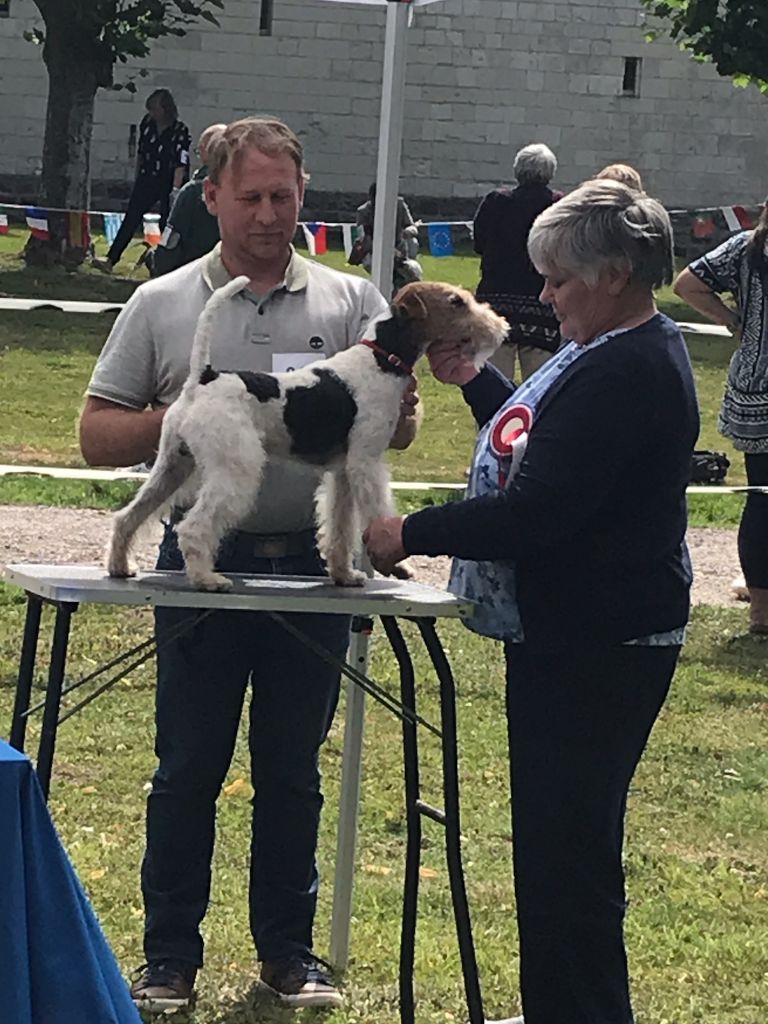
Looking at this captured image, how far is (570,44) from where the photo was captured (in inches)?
1538

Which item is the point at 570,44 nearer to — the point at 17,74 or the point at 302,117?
the point at 302,117

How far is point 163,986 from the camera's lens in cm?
455

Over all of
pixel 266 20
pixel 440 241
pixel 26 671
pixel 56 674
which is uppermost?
pixel 266 20

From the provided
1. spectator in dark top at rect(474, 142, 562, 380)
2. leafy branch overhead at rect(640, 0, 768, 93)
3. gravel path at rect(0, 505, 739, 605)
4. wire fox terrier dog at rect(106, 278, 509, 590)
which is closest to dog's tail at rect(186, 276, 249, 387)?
wire fox terrier dog at rect(106, 278, 509, 590)

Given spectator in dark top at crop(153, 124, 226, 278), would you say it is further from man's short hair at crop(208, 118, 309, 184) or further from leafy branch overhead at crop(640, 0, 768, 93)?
leafy branch overhead at crop(640, 0, 768, 93)

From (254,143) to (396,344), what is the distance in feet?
1.75

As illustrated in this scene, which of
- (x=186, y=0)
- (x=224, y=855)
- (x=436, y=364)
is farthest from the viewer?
(x=186, y=0)

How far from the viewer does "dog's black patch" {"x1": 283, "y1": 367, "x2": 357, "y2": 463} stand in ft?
13.0

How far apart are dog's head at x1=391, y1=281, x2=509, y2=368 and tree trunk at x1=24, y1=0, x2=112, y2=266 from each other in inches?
820

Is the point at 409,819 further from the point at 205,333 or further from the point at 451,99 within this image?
the point at 451,99

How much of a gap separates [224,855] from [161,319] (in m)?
2.14

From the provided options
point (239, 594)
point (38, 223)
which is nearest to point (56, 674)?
point (239, 594)

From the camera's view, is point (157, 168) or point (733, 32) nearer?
point (157, 168)

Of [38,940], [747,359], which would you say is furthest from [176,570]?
[747,359]
